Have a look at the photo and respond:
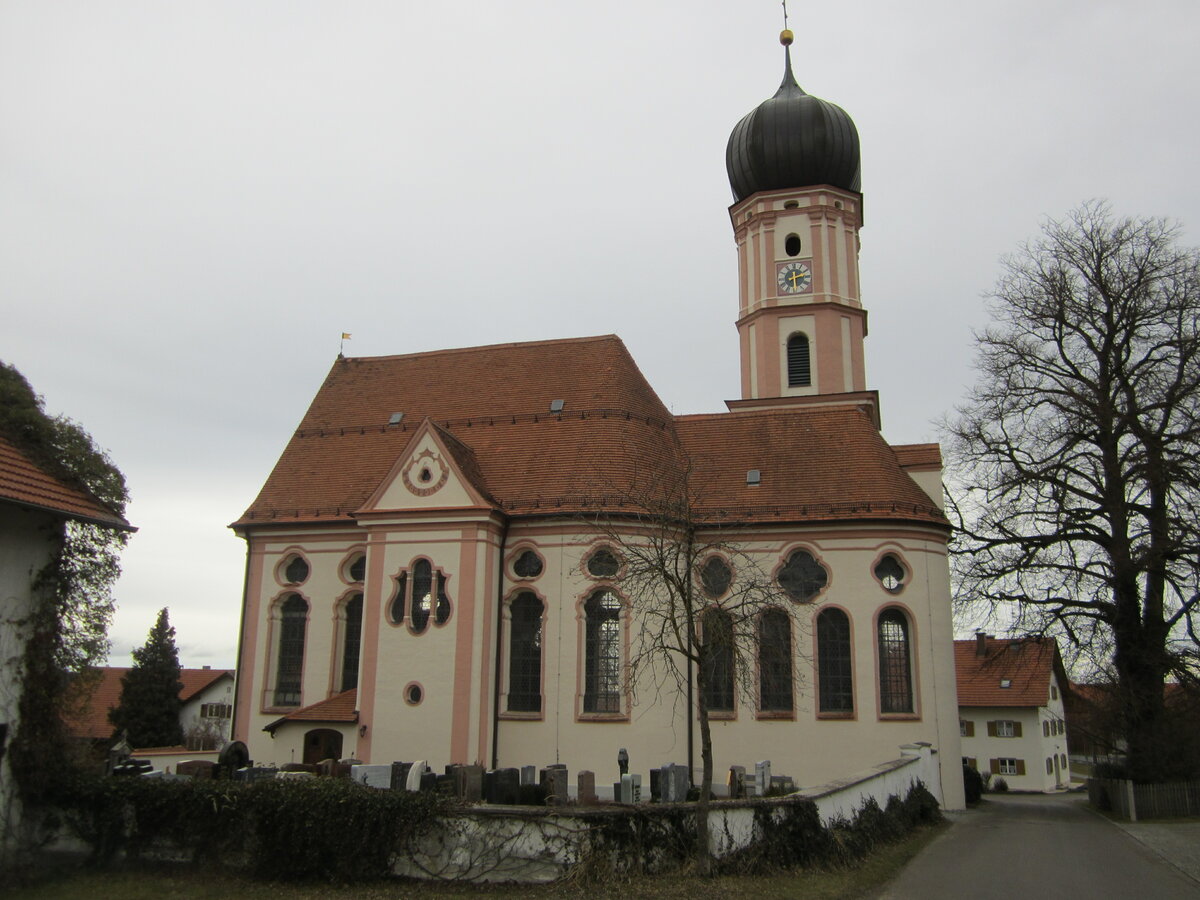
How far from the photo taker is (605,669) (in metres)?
25.3

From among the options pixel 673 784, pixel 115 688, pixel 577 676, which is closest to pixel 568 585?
pixel 577 676

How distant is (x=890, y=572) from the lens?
25.8m

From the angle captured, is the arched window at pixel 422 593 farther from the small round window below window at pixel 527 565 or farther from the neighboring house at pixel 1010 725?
the neighboring house at pixel 1010 725

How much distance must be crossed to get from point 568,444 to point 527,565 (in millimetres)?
3676

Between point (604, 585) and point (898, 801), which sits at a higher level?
point (604, 585)

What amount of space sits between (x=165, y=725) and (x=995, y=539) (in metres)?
37.6

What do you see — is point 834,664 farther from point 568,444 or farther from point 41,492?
point 41,492

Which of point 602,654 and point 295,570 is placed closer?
point 602,654

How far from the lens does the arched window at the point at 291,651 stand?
27375 millimetres

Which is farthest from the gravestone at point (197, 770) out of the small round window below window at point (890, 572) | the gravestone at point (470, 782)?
the small round window below window at point (890, 572)

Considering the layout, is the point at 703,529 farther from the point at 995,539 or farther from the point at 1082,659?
the point at 1082,659

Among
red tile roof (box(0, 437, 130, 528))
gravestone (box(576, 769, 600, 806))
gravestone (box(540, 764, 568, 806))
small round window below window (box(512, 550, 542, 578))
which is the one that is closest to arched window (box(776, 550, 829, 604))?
small round window below window (box(512, 550, 542, 578))

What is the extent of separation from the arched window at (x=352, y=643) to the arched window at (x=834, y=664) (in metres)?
12.0

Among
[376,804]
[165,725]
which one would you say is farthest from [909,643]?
[165,725]
